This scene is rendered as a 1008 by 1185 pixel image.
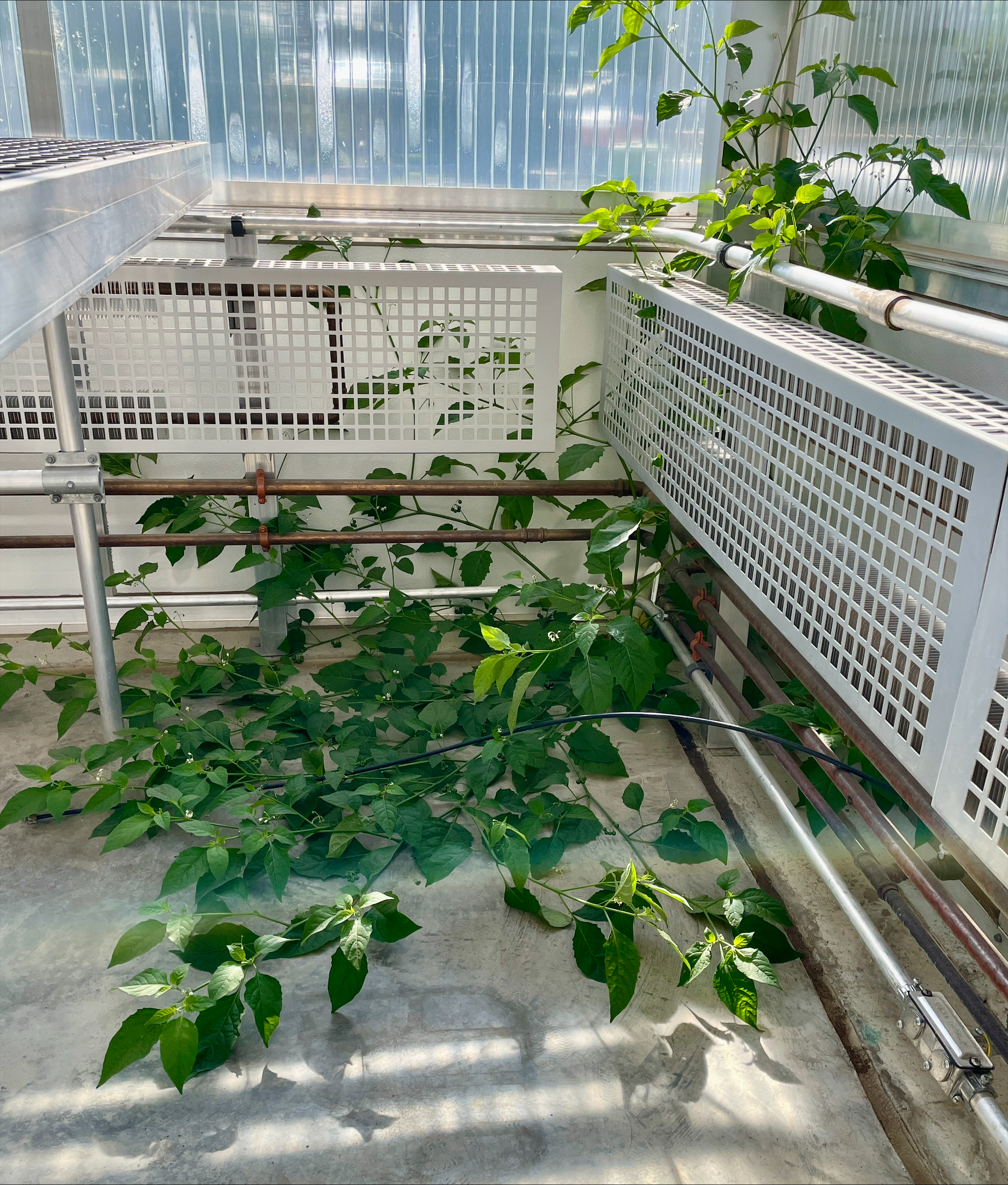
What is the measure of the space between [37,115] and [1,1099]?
79.7 inches

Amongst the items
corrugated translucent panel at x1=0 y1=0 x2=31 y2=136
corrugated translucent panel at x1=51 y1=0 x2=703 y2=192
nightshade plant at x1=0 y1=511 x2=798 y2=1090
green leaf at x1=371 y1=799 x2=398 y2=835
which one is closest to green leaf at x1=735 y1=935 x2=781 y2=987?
nightshade plant at x1=0 y1=511 x2=798 y2=1090

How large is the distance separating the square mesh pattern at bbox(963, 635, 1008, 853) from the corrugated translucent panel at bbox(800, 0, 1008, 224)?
32.7 inches

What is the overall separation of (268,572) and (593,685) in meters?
1.05

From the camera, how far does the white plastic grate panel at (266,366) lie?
5.82ft

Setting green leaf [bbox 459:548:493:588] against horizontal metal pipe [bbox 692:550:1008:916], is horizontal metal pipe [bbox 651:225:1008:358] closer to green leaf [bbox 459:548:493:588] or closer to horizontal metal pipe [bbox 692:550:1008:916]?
horizontal metal pipe [bbox 692:550:1008:916]

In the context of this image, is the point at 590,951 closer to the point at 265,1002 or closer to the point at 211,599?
the point at 265,1002

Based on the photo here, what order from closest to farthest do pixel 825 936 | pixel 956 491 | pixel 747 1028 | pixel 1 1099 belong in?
pixel 956 491 → pixel 1 1099 → pixel 747 1028 → pixel 825 936

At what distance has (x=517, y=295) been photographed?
2.19 metres

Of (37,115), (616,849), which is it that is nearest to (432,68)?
(37,115)

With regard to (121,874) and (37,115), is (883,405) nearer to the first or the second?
(121,874)

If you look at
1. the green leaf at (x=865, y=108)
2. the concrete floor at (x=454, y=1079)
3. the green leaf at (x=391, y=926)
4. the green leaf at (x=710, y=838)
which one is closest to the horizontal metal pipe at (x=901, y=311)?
the green leaf at (x=865, y=108)

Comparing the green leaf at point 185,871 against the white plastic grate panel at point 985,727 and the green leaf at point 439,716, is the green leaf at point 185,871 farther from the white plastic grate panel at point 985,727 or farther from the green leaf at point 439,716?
the white plastic grate panel at point 985,727

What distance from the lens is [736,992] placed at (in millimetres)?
1310

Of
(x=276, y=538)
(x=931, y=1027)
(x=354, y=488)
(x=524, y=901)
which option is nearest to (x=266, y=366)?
(x=354, y=488)
